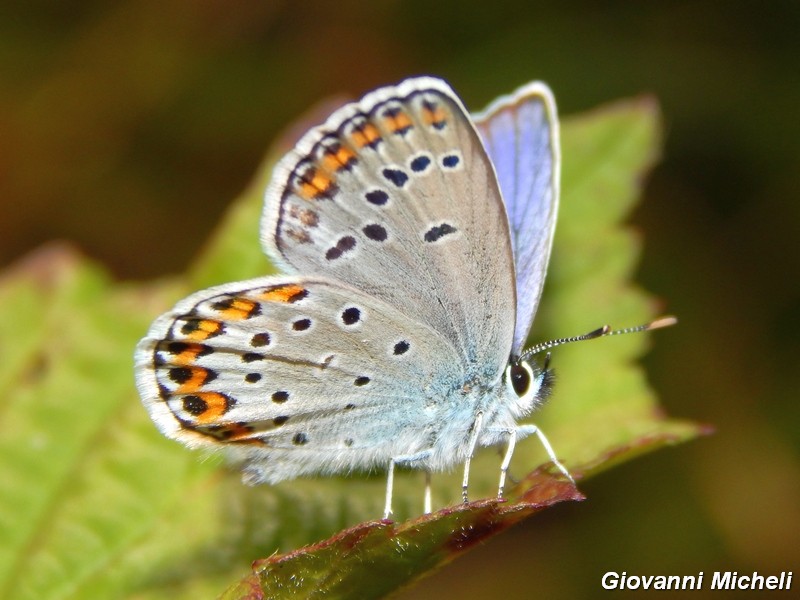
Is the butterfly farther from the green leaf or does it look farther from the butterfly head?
the green leaf

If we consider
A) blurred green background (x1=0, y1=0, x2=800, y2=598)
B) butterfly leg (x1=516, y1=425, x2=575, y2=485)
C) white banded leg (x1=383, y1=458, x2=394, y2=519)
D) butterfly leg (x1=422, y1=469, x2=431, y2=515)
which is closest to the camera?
butterfly leg (x1=516, y1=425, x2=575, y2=485)

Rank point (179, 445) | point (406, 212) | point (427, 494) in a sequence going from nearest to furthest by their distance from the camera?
point (406, 212) → point (427, 494) → point (179, 445)

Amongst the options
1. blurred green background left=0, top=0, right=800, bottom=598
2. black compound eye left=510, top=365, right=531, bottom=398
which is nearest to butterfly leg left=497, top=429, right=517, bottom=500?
black compound eye left=510, top=365, right=531, bottom=398

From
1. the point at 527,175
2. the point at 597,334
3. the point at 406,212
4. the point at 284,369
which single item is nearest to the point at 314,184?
the point at 406,212

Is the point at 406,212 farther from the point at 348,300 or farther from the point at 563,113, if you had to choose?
the point at 563,113

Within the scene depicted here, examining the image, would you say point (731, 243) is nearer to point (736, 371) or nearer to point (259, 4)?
point (736, 371)

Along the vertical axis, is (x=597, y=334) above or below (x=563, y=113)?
below

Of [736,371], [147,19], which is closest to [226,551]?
[736,371]
